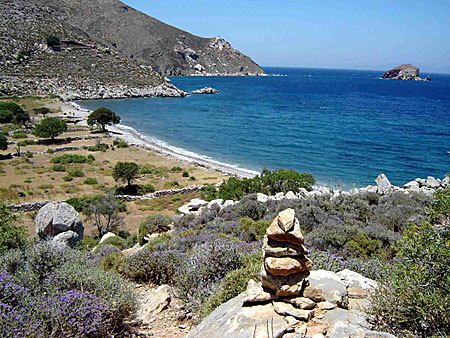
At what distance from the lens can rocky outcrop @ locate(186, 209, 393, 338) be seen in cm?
408

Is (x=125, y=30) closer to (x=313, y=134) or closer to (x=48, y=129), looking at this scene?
(x=48, y=129)

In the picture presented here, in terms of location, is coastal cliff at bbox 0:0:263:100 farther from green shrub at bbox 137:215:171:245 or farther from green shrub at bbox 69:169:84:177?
green shrub at bbox 137:215:171:245

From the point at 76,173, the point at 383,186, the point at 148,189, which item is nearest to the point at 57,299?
the point at 383,186

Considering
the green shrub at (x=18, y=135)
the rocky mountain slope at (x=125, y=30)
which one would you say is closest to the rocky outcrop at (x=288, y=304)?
the green shrub at (x=18, y=135)

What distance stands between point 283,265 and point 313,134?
54512 millimetres

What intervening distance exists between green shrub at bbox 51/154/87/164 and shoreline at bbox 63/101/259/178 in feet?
32.9

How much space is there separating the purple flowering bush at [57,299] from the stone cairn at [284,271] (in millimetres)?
2563

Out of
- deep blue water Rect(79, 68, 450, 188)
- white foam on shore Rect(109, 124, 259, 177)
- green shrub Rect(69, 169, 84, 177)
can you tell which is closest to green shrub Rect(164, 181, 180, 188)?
white foam on shore Rect(109, 124, 259, 177)

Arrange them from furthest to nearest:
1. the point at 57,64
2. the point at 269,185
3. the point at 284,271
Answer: the point at 57,64, the point at 269,185, the point at 284,271

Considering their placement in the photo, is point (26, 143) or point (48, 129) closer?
point (26, 143)

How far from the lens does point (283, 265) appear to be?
4598mm

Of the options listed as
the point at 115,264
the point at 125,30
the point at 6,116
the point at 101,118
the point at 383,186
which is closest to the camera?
the point at 115,264

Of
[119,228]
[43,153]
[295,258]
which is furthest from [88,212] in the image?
[43,153]

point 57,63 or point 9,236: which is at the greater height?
point 57,63
